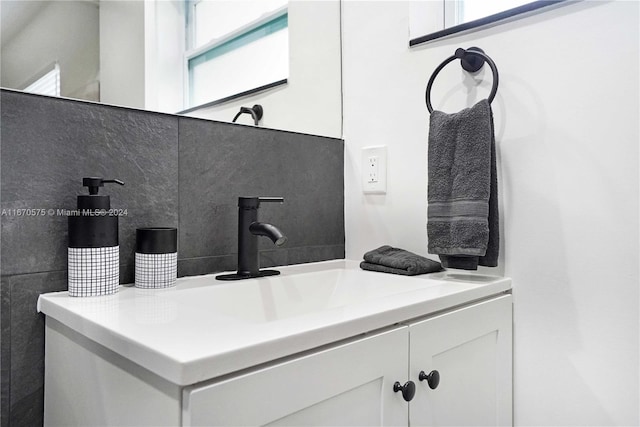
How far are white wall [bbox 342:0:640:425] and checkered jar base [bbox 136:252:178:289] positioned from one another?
73 cm

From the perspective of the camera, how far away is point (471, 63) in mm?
1059

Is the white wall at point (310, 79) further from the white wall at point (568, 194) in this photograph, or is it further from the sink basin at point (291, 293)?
the sink basin at point (291, 293)

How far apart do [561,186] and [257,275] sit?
0.69m

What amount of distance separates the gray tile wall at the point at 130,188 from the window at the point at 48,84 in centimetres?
2

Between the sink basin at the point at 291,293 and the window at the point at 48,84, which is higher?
the window at the point at 48,84

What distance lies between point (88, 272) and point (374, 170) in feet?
2.61

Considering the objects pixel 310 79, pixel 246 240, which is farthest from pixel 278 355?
pixel 310 79

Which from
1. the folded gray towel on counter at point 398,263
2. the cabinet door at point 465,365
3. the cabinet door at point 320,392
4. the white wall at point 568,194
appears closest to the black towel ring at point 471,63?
the white wall at point 568,194

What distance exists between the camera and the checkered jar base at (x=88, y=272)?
0.76 meters

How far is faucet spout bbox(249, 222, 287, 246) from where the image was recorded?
0.87 meters

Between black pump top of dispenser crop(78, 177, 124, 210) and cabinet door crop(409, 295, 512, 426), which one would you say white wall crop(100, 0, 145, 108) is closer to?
black pump top of dispenser crop(78, 177, 124, 210)

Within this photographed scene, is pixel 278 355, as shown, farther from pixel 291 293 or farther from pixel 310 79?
pixel 310 79

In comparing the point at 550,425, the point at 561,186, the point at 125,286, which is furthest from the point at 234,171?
the point at 550,425

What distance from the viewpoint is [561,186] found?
946 mm
